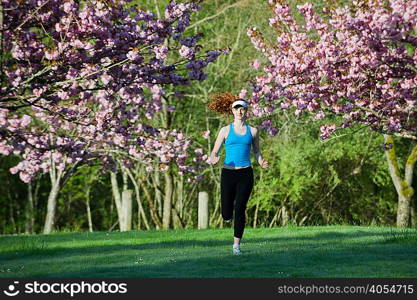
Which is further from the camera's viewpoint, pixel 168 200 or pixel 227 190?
pixel 168 200

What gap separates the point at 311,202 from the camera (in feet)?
100

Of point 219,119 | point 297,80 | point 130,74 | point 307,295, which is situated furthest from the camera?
point 219,119

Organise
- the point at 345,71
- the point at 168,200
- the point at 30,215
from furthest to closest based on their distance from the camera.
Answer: the point at 30,215
the point at 168,200
the point at 345,71

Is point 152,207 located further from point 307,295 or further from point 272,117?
point 307,295

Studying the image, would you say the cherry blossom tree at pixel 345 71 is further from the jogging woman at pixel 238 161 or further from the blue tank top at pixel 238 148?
the blue tank top at pixel 238 148

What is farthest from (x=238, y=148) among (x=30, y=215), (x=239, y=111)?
(x=30, y=215)

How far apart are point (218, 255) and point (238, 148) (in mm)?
1613

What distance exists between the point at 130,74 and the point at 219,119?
15611 mm

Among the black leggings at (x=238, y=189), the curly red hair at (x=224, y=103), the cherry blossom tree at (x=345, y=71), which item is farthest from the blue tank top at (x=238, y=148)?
→ the cherry blossom tree at (x=345, y=71)

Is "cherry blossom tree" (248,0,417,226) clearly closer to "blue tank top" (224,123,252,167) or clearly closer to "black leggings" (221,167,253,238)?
"blue tank top" (224,123,252,167)

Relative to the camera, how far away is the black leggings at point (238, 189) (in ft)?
38.7

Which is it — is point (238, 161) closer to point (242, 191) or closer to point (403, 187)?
point (242, 191)

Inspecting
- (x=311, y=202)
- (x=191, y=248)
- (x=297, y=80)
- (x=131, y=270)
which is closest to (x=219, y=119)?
(x=311, y=202)

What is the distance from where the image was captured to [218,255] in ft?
39.9
